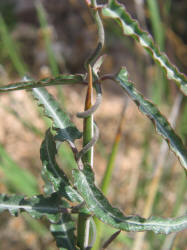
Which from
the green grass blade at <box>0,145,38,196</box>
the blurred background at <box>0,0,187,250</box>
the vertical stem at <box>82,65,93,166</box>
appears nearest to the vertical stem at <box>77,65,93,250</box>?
the vertical stem at <box>82,65,93,166</box>

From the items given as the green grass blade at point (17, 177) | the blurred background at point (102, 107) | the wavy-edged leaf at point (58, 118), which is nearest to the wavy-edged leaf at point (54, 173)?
the wavy-edged leaf at point (58, 118)

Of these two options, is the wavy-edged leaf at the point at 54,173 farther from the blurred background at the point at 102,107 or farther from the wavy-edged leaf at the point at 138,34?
the blurred background at the point at 102,107

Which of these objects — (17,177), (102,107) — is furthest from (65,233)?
(102,107)

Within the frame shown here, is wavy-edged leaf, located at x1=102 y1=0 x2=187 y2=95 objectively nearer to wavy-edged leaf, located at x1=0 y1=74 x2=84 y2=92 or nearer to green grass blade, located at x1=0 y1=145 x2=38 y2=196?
wavy-edged leaf, located at x1=0 y1=74 x2=84 y2=92

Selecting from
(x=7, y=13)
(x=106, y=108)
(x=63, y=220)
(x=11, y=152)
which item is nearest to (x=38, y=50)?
(x=7, y=13)

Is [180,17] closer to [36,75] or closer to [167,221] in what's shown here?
[36,75]
